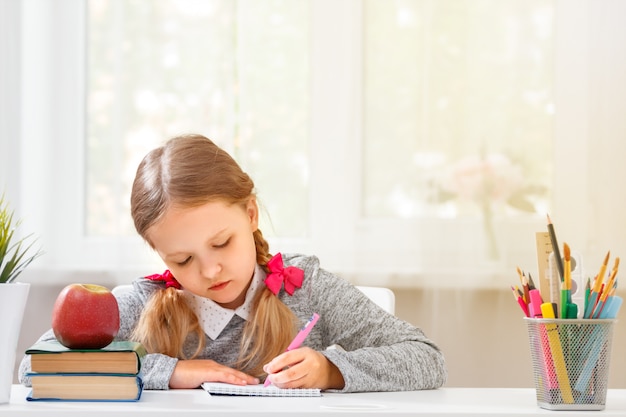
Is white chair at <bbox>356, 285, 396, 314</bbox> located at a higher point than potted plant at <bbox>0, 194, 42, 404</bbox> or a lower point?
lower

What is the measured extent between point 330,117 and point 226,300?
107cm

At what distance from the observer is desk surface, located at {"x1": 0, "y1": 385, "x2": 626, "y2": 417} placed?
93cm

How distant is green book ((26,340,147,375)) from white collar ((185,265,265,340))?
17.6 inches

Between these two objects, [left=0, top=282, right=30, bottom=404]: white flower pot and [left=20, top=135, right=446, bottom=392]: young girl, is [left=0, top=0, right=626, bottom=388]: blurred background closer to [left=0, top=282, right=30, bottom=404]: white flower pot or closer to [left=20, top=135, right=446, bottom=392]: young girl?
[left=20, top=135, right=446, bottom=392]: young girl

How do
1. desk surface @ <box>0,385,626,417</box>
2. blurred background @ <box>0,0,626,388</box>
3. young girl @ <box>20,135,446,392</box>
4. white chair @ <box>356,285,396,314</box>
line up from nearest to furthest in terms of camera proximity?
desk surface @ <box>0,385,626,417</box> → young girl @ <box>20,135,446,392</box> → white chair @ <box>356,285,396,314</box> → blurred background @ <box>0,0,626,388</box>

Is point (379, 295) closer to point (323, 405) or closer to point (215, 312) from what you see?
point (215, 312)

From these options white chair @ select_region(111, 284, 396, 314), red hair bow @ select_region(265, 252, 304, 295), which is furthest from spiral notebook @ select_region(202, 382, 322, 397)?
white chair @ select_region(111, 284, 396, 314)

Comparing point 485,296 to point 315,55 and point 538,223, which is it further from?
point 315,55

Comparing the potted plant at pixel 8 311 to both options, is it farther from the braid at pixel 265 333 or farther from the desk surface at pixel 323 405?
the braid at pixel 265 333

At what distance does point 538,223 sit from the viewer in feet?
7.83

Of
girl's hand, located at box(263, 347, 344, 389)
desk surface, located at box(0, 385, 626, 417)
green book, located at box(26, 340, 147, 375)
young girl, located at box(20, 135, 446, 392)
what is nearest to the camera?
desk surface, located at box(0, 385, 626, 417)

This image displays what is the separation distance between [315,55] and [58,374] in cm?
156

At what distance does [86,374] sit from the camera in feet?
3.37

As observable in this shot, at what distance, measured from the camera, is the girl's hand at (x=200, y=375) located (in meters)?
1.20
